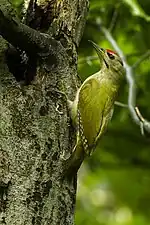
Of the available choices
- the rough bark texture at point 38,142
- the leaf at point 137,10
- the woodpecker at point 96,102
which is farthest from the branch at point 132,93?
the rough bark texture at point 38,142

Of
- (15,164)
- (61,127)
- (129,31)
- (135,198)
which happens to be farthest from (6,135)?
(135,198)

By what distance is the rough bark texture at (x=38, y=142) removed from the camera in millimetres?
3297

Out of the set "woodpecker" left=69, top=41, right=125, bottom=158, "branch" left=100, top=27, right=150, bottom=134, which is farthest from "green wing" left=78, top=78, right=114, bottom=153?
"branch" left=100, top=27, right=150, bottom=134

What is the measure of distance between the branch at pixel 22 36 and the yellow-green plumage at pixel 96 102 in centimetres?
41

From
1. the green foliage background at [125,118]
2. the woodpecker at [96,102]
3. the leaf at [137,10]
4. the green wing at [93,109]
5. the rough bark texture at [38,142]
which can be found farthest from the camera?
the green foliage background at [125,118]

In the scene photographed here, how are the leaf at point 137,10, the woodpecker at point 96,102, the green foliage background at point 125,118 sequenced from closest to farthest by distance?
1. the woodpecker at point 96,102
2. the leaf at point 137,10
3. the green foliage background at point 125,118

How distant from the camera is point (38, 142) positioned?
11.3 ft

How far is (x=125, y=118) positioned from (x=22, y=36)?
2841mm

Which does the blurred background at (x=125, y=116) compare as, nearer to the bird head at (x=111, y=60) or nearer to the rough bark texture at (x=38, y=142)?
the bird head at (x=111, y=60)

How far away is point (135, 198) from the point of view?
7.55m

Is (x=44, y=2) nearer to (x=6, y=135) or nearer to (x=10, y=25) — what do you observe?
(x=10, y=25)

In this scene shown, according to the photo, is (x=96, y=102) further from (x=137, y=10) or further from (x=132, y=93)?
(x=137, y=10)

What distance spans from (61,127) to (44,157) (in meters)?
0.26

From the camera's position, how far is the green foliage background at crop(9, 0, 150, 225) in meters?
5.85
